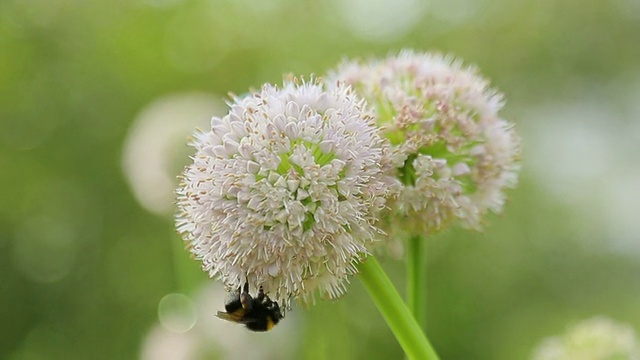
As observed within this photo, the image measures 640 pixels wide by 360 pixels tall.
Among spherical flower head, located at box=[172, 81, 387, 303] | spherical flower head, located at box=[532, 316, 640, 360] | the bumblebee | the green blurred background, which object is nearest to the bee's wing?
the bumblebee

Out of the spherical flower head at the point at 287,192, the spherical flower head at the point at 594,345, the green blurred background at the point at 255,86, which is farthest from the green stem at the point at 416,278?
the green blurred background at the point at 255,86

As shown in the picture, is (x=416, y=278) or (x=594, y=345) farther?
(x=594, y=345)

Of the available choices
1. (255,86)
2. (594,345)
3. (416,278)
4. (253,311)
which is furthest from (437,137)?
(255,86)

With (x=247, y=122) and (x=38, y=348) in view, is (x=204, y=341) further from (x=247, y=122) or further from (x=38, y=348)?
(x=38, y=348)

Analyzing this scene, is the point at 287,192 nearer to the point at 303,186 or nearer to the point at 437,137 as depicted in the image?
the point at 303,186

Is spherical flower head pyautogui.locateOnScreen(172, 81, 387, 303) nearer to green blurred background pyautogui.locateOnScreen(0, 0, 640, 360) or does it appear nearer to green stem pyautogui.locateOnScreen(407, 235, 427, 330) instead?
green stem pyautogui.locateOnScreen(407, 235, 427, 330)

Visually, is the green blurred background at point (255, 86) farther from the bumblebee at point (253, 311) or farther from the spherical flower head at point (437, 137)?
the bumblebee at point (253, 311)

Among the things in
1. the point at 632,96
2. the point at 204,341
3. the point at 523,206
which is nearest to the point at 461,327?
the point at 523,206

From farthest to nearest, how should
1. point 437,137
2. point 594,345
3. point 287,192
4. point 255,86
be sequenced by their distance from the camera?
1. point 255,86
2. point 594,345
3. point 437,137
4. point 287,192
